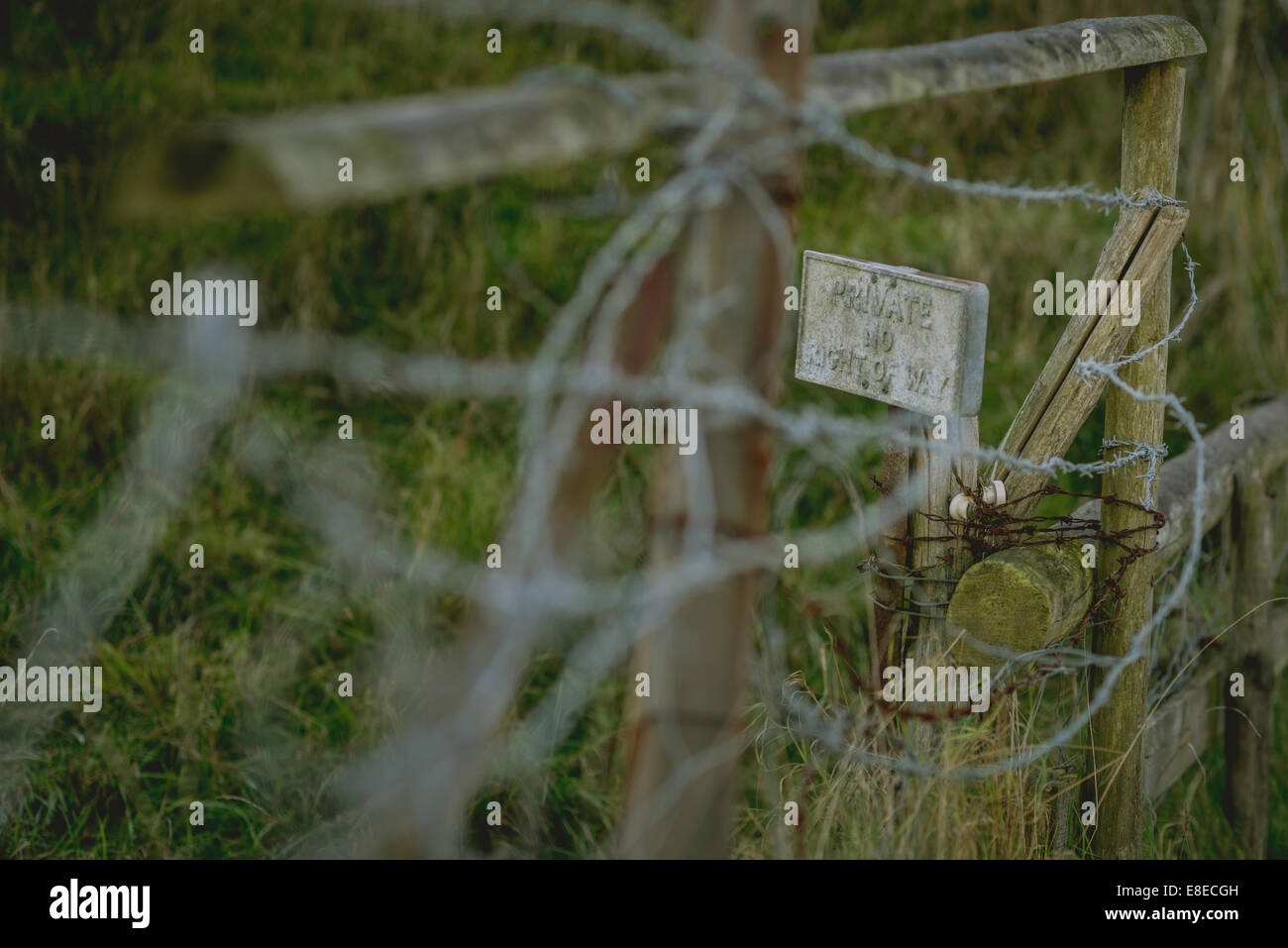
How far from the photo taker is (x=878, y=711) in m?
2.21

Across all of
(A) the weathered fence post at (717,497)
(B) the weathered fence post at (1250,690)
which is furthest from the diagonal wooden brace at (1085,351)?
(B) the weathered fence post at (1250,690)

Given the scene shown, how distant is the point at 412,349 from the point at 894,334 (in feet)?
10.1

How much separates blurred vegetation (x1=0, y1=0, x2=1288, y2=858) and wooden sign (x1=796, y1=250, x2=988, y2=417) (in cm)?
33

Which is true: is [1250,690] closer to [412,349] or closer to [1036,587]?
[1036,587]

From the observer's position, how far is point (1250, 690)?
3.73 meters

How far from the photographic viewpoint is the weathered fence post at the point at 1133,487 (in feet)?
8.41

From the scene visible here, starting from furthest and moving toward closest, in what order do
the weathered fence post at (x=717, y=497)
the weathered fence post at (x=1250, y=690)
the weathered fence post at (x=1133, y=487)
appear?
the weathered fence post at (x=1250, y=690), the weathered fence post at (x=1133, y=487), the weathered fence post at (x=717, y=497)

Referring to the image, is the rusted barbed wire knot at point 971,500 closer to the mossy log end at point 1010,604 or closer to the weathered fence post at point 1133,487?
the mossy log end at point 1010,604

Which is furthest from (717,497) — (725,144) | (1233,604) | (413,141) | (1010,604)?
(1233,604)

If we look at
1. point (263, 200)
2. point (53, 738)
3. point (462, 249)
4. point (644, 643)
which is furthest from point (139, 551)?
point (263, 200)

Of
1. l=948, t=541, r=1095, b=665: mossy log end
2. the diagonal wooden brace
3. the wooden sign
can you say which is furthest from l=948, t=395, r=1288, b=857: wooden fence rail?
the wooden sign

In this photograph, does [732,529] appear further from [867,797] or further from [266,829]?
[266,829]

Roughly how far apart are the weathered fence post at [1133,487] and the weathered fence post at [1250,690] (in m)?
1.15

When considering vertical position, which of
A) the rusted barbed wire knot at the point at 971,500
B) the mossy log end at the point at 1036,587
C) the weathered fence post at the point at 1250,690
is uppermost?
the rusted barbed wire knot at the point at 971,500
